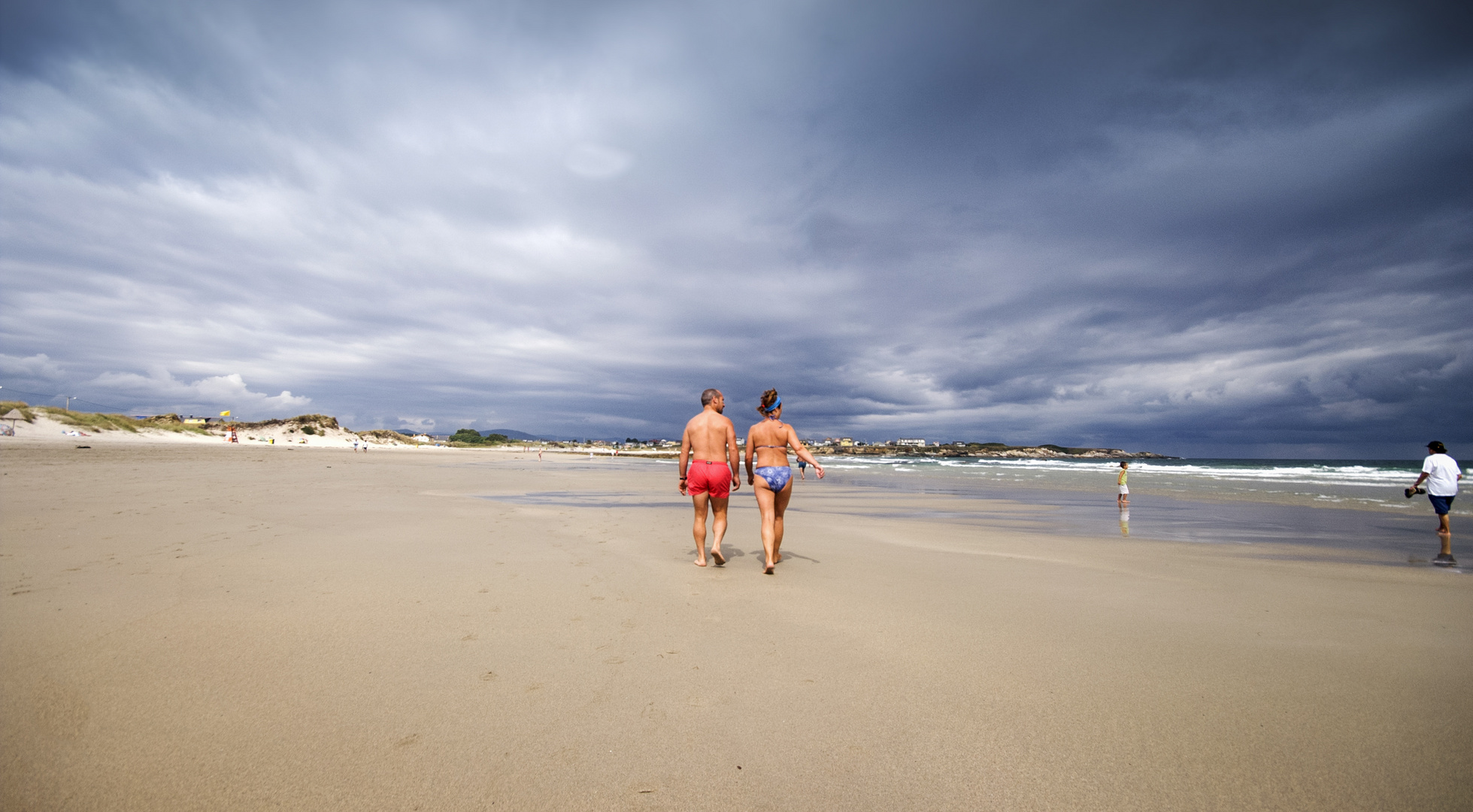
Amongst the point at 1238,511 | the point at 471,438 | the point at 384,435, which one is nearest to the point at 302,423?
the point at 384,435

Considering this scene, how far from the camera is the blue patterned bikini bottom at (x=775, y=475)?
6836 millimetres

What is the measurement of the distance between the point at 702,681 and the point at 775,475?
366 cm

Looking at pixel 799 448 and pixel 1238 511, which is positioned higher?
pixel 799 448

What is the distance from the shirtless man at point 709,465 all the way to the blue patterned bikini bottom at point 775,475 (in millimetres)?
353

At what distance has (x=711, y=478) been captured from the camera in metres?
6.92

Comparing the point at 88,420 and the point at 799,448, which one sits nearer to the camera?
the point at 799,448

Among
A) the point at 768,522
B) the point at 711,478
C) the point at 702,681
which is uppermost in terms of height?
the point at 711,478

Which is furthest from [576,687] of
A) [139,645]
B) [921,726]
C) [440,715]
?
[139,645]

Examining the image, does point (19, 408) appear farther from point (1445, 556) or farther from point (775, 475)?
point (1445, 556)

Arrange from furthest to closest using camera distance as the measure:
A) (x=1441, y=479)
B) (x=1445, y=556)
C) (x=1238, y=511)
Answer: (x=1238, y=511), (x=1441, y=479), (x=1445, y=556)

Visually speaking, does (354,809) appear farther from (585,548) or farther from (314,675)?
(585,548)

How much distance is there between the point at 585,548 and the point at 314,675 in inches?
169

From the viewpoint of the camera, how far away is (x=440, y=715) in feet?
9.30

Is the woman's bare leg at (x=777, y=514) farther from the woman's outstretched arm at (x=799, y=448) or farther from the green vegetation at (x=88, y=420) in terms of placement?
the green vegetation at (x=88, y=420)
